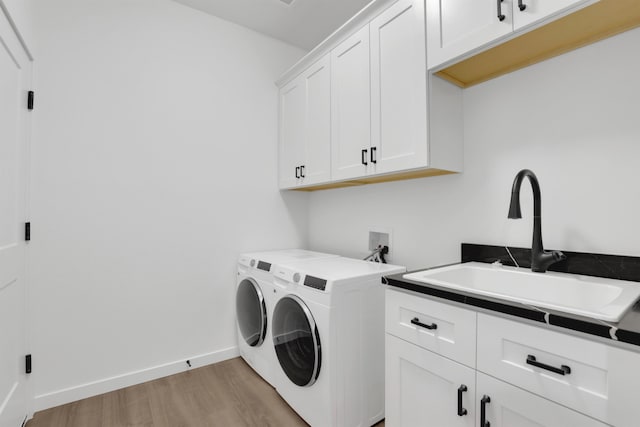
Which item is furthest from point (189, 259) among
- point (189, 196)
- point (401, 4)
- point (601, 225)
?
point (601, 225)

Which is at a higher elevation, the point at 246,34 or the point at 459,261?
the point at 246,34

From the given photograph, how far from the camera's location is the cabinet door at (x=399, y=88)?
1.47 m

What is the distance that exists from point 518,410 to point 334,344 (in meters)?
0.76

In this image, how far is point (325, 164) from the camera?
212cm

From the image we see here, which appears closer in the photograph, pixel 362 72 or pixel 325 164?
pixel 362 72

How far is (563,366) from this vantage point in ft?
2.57

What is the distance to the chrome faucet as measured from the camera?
4.05 feet

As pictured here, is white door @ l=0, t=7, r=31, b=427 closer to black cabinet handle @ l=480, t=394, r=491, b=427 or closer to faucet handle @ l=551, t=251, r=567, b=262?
black cabinet handle @ l=480, t=394, r=491, b=427

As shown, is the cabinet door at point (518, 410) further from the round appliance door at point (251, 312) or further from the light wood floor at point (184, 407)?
the round appliance door at point (251, 312)

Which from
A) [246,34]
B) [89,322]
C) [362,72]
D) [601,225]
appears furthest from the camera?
[246,34]

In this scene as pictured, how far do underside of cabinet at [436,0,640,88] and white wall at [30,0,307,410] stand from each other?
1695mm

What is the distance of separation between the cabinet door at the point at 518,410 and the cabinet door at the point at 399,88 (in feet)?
3.13

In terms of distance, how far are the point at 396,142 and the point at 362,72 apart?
1.74 ft

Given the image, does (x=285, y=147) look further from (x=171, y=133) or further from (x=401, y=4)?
(x=401, y=4)
